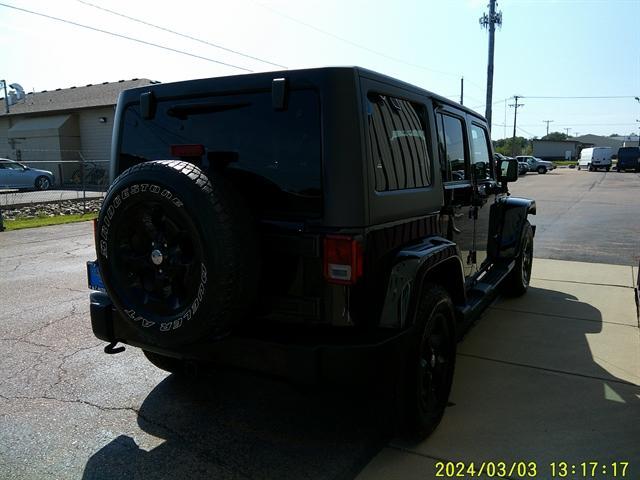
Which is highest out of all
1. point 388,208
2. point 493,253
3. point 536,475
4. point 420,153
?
point 420,153

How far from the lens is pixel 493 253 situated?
517 centimetres

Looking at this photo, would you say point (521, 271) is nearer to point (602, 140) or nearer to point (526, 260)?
→ point (526, 260)

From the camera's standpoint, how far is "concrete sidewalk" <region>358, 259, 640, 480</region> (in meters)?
2.82

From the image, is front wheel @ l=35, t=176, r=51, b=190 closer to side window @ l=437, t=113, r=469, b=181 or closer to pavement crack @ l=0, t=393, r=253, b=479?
pavement crack @ l=0, t=393, r=253, b=479

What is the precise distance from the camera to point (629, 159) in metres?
45.3

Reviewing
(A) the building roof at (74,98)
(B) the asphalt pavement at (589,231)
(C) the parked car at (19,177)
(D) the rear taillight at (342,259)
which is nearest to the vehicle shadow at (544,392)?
(D) the rear taillight at (342,259)

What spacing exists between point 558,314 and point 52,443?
4.79 metres

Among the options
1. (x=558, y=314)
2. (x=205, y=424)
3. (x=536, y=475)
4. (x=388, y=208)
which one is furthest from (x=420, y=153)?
(x=558, y=314)

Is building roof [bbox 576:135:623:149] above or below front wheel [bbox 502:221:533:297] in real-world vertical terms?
above

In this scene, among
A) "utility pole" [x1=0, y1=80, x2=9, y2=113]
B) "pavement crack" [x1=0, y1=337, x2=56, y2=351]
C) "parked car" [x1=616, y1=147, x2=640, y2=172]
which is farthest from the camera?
"parked car" [x1=616, y1=147, x2=640, y2=172]

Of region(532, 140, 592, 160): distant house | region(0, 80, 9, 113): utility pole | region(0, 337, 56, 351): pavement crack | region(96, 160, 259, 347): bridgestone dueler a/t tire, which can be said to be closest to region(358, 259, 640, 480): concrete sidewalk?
region(96, 160, 259, 347): bridgestone dueler a/t tire

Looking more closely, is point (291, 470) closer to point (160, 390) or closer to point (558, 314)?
point (160, 390)

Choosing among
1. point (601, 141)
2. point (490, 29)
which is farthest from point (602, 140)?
point (490, 29)

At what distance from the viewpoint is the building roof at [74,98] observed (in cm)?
2856
